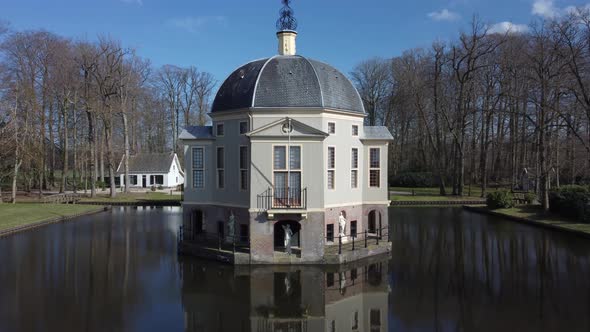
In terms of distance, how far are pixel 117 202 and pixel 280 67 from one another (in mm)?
28058

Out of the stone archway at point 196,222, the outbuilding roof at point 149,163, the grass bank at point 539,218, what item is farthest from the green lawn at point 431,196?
the outbuilding roof at point 149,163

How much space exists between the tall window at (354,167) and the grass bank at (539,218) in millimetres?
13275

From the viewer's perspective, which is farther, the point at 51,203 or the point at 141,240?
the point at 51,203

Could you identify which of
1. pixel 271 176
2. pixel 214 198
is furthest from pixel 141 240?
pixel 271 176

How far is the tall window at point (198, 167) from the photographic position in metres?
22.9

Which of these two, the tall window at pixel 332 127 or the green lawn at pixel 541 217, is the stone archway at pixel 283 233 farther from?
the green lawn at pixel 541 217

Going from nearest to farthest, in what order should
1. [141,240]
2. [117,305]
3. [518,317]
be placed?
[518,317]
[117,305]
[141,240]

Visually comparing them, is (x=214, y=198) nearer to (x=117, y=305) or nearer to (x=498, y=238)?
(x=117, y=305)

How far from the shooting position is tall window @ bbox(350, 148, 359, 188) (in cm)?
2281

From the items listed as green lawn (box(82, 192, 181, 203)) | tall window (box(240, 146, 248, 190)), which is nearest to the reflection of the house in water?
tall window (box(240, 146, 248, 190))

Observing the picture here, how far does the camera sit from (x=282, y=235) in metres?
21.4

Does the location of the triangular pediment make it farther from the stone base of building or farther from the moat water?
the moat water

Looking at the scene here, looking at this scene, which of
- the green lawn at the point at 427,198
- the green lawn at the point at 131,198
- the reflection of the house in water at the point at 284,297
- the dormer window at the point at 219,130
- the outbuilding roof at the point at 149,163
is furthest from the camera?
the outbuilding roof at the point at 149,163

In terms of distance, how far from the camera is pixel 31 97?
38031mm
